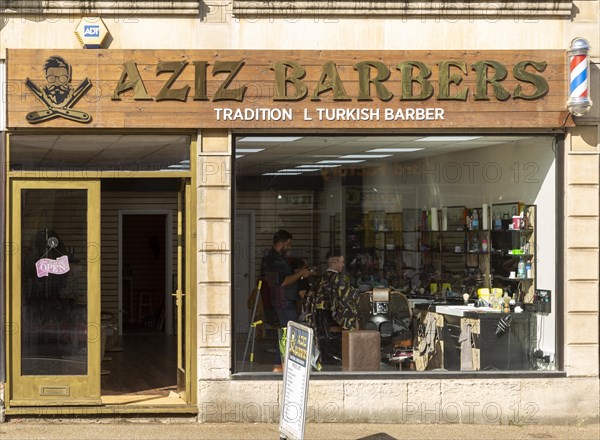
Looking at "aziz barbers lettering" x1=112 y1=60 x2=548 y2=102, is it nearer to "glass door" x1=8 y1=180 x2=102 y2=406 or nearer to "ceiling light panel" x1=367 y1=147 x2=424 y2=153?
"ceiling light panel" x1=367 y1=147 x2=424 y2=153

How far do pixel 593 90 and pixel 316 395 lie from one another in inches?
168

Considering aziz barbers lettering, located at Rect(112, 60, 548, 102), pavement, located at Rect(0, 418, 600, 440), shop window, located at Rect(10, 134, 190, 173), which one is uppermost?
aziz barbers lettering, located at Rect(112, 60, 548, 102)

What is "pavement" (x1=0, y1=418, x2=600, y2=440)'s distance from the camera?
390 inches

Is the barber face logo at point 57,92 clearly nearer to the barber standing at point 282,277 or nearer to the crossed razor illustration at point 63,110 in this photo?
the crossed razor illustration at point 63,110

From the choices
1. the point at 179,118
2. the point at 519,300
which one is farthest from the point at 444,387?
the point at 179,118

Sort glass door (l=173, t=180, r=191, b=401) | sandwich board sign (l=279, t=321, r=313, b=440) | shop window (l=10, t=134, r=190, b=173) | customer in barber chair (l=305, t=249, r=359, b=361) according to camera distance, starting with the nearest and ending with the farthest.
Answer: sandwich board sign (l=279, t=321, r=313, b=440) → shop window (l=10, t=134, r=190, b=173) → glass door (l=173, t=180, r=191, b=401) → customer in barber chair (l=305, t=249, r=359, b=361)

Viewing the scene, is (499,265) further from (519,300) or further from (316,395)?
(316,395)

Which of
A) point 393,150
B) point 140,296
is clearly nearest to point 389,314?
point 393,150

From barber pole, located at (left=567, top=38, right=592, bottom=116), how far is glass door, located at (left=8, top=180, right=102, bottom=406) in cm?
495

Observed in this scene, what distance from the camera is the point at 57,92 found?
10.3 metres

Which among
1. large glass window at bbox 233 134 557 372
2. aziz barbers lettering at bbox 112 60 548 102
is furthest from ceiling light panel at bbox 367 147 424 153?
aziz barbers lettering at bbox 112 60 548 102

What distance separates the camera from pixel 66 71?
1027cm

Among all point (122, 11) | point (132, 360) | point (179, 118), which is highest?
point (122, 11)

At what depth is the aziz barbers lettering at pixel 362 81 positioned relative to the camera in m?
10.3
